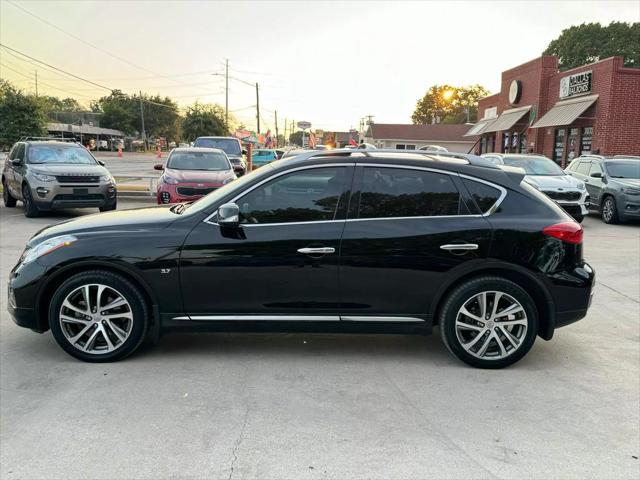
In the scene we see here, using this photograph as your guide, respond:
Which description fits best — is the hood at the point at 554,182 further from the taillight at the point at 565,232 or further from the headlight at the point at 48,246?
the headlight at the point at 48,246

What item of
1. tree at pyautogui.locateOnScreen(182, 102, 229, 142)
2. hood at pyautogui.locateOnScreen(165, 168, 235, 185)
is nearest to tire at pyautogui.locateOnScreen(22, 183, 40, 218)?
hood at pyautogui.locateOnScreen(165, 168, 235, 185)

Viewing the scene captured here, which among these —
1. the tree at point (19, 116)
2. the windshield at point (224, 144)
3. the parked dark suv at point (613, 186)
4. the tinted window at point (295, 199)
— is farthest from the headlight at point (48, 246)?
the tree at point (19, 116)

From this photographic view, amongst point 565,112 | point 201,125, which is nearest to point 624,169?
point 565,112

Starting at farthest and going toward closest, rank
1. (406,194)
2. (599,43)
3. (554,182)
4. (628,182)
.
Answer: (599,43) < (628,182) < (554,182) < (406,194)

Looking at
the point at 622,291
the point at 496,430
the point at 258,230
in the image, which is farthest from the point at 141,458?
the point at 622,291

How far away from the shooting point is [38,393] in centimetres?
384

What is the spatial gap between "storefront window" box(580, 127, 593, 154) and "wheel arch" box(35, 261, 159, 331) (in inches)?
988

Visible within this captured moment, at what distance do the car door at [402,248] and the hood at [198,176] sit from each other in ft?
28.6

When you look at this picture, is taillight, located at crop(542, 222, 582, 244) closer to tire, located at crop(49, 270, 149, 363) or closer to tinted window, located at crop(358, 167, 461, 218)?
tinted window, located at crop(358, 167, 461, 218)

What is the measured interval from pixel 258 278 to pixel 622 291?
512 cm

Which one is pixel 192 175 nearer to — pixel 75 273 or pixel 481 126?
pixel 75 273

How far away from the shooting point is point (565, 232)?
4.34m

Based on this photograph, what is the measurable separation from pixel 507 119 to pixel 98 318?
3331cm

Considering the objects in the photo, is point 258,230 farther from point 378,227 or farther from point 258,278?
A: point 378,227
